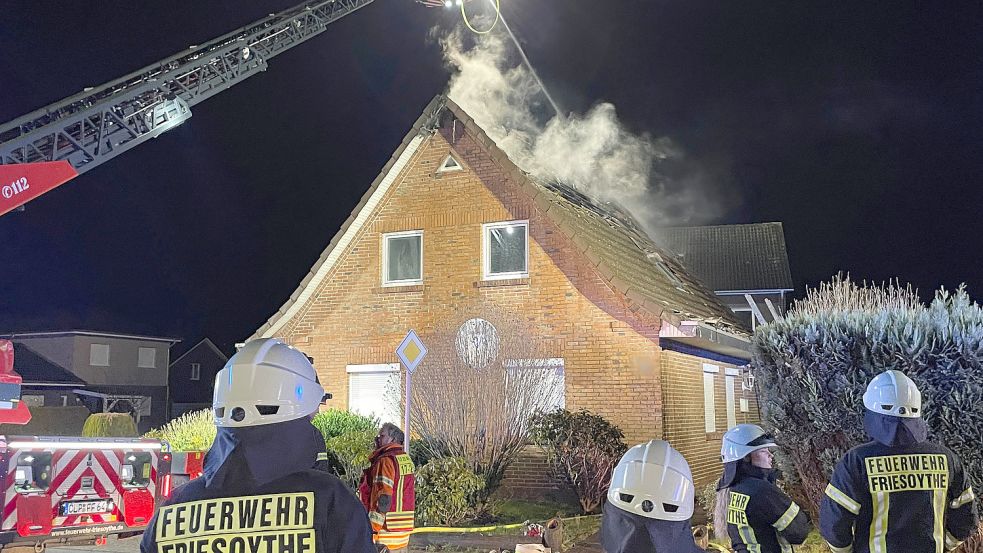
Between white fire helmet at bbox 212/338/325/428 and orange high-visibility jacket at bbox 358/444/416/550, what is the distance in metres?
4.10

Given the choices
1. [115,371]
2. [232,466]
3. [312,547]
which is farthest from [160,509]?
[115,371]

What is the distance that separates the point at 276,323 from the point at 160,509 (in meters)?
13.6

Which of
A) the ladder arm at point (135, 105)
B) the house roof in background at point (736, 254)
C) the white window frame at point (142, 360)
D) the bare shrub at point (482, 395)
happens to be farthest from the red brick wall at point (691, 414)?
the white window frame at point (142, 360)

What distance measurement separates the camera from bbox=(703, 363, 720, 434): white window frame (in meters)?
15.6

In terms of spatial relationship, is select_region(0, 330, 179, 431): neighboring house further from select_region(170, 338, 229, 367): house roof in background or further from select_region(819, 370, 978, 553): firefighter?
select_region(819, 370, 978, 553): firefighter

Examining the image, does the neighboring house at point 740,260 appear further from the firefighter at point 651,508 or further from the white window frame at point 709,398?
the firefighter at point 651,508

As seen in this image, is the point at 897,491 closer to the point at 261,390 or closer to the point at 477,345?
the point at 261,390

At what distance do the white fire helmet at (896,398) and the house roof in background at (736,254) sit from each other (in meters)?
25.5

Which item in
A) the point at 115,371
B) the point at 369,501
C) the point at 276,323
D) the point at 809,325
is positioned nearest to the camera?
the point at 369,501

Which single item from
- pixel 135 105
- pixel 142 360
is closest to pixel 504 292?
pixel 135 105

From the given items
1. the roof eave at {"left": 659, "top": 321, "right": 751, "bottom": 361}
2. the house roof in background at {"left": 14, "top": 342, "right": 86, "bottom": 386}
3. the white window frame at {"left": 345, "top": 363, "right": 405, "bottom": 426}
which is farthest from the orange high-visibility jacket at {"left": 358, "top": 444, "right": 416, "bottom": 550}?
the house roof in background at {"left": 14, "top": 342, "right": 86, "bottom": 386}

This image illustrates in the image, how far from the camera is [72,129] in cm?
1231

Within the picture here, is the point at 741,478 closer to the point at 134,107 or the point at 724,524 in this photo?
the point at 724,524

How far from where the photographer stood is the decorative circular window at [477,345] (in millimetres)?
12344
